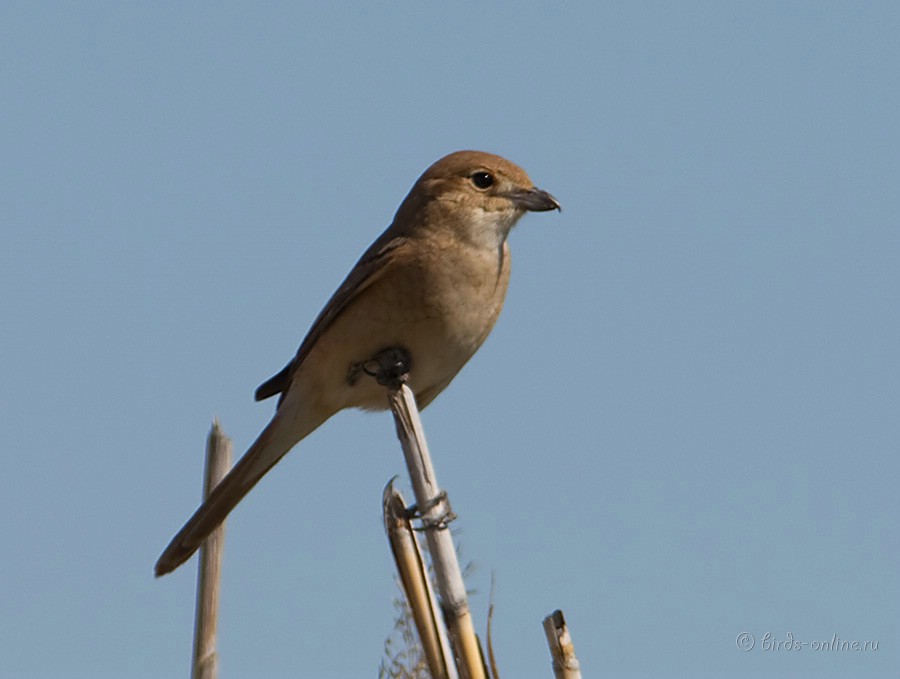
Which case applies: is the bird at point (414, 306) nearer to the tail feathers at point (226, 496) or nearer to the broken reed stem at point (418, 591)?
the tail feathers at point (226, 496)

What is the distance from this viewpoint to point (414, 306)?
474cm

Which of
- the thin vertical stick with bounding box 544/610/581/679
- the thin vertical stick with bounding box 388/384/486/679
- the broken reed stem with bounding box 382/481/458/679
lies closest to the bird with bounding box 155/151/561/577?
the thin vertical stick with bounding box 388/384/486/679

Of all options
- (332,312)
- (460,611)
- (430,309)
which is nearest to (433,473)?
(460,611)

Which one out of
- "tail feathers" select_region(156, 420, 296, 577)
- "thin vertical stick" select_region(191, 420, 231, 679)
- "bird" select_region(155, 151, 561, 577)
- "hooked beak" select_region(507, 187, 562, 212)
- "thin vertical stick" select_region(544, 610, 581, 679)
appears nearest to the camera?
"thin vertical stick" select_region(544, 610, 581, 679)

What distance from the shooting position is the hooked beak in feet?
16.6

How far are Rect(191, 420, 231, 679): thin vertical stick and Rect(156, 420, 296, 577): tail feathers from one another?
0.41 meters

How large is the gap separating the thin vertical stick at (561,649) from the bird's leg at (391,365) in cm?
223

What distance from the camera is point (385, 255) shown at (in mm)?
4957

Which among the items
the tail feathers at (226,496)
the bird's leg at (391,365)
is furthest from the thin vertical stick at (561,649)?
the bird's leg at (391,365)

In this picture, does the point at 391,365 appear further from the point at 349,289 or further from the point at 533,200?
the point at 533,200

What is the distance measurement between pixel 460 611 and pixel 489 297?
235 cm

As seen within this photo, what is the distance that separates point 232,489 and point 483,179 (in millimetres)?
1494

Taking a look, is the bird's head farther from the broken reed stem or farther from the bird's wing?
the broken reed stem

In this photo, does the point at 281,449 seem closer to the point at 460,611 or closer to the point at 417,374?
the point at 417,374
